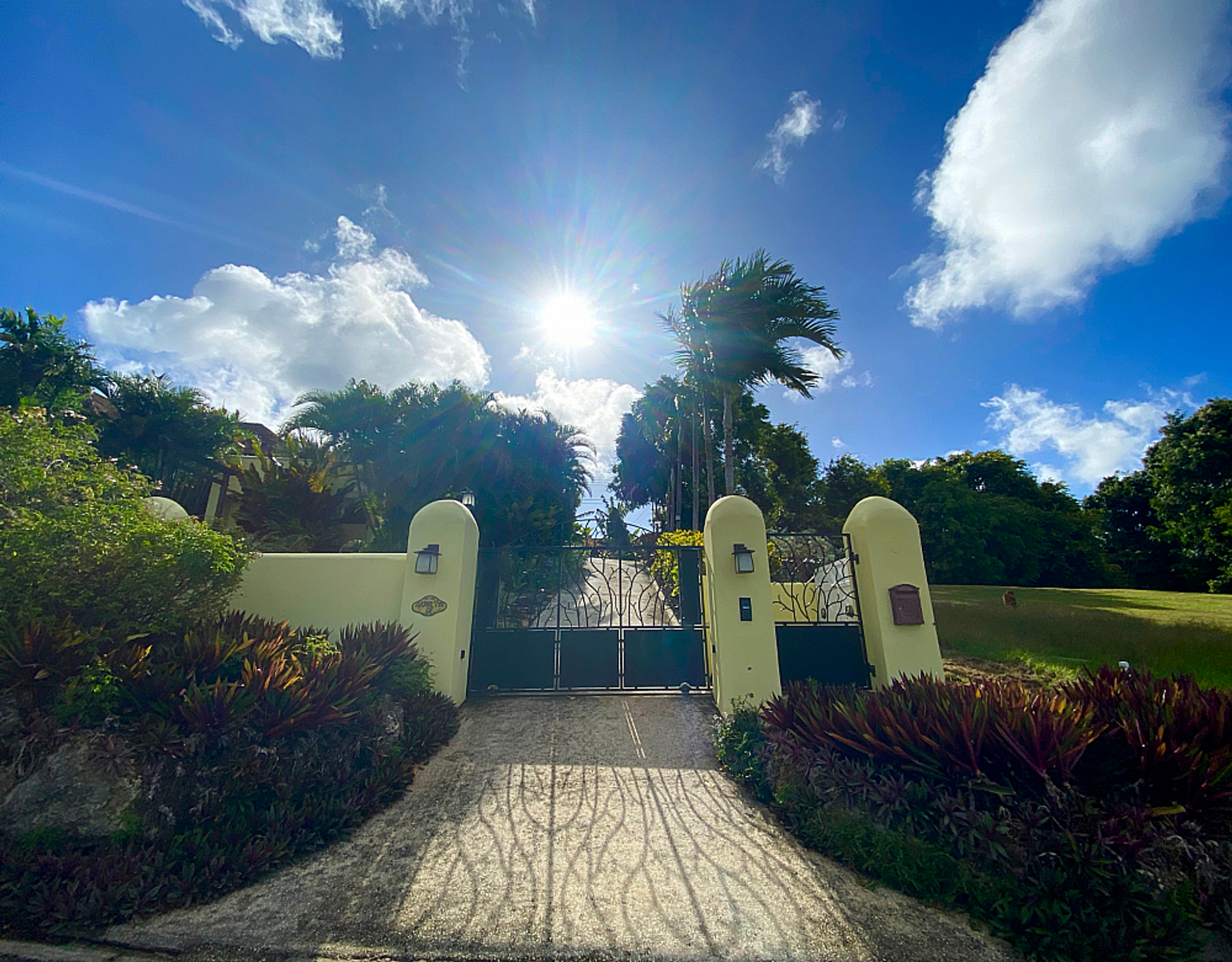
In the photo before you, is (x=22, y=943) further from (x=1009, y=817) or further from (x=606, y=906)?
(x=1009, y=817)

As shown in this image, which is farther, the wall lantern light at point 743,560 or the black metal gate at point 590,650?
the black metal gate at point 590,650

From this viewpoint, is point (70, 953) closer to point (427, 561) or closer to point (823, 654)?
point (427, 561)

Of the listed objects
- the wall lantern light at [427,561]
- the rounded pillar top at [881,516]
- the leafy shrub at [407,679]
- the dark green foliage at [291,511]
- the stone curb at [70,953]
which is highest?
the dark green foliage at [291,511]

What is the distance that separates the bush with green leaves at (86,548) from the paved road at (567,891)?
2789mm

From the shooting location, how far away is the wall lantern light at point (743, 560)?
5.84 meters

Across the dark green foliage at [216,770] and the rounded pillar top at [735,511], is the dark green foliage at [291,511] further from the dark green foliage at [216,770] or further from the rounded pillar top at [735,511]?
the rounded pillar top at [735,511]

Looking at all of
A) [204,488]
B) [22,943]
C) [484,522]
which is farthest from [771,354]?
[204,488]

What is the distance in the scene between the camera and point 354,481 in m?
14.5

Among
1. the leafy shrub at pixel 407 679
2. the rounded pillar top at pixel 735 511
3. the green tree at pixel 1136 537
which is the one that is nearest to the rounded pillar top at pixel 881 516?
the rounded pillar top at pixel 735 511

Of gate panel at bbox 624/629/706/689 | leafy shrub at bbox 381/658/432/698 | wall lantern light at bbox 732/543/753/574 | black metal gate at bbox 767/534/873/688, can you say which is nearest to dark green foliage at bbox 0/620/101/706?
leafy shrub at bbox 381/658/432/698

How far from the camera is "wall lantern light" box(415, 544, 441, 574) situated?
5977 millimetres

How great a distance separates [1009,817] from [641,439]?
28.1 m

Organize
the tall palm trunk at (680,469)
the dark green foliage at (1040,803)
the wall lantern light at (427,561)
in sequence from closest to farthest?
1. the dark green foliage at (1040,803)
2. the wall lantern light at (427,561)
3. the tall palm trunk at (680,469)

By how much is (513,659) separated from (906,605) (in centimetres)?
494
